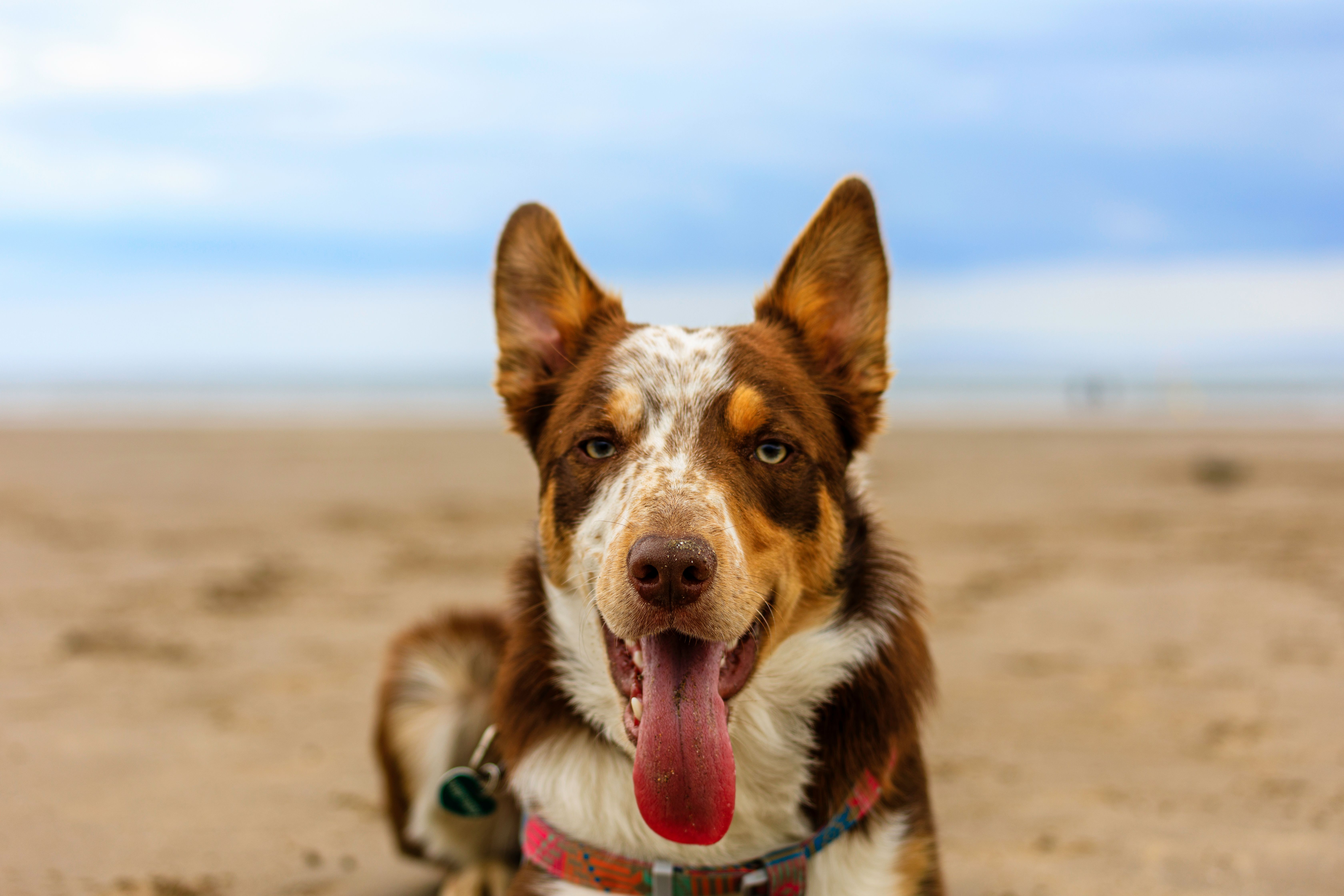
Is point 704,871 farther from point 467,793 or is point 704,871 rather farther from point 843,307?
point 843,307

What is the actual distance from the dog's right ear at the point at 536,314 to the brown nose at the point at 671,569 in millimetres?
1250

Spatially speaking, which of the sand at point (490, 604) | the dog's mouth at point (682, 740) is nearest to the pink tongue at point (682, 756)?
the dog's mouth at point (682, 740)

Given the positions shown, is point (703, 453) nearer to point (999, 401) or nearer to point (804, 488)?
point (804, 488)

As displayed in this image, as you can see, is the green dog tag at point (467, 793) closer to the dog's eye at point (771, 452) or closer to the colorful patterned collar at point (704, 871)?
the colorful patterned collar at point (704, 871)

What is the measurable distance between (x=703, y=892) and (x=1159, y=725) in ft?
13.0

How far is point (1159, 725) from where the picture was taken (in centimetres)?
590

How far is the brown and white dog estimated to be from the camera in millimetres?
2789

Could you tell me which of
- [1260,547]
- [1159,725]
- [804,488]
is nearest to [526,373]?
[804,488]

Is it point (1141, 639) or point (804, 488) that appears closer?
point (804, 488)

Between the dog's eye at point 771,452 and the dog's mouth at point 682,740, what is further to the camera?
Answer: the dog's eye at point 771,452

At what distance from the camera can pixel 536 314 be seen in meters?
3.91

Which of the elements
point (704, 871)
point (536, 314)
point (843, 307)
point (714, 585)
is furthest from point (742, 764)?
point (536, 314)

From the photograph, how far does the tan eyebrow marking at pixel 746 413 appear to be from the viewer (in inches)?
127

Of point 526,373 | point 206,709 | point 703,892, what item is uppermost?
point 526,373
